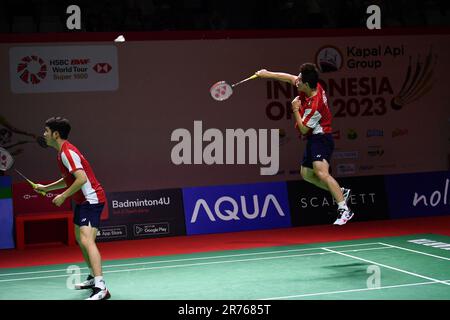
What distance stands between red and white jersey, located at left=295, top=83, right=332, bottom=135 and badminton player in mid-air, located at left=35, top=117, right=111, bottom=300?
2775mm

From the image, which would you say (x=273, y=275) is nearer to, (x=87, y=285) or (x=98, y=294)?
(x=87, y=285)

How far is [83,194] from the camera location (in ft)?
21.8

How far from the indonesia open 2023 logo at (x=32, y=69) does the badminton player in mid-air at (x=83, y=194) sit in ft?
15.4

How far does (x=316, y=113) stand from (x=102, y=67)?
4332mm

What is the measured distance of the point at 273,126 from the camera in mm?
12125

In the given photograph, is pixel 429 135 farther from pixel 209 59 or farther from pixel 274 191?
pixel 209 59

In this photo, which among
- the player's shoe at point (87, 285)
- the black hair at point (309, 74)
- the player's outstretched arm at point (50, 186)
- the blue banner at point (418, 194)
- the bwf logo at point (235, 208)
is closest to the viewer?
the player's outstretched arm at point (50, 186)

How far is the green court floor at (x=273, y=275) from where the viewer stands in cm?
689

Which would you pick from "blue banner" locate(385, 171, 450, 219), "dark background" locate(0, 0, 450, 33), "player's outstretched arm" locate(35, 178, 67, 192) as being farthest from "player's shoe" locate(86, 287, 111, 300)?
"blue banner" locate(385, 171, 450, 219)

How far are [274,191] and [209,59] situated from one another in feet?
7.84

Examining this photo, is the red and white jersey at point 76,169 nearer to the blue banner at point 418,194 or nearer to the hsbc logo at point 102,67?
the hsbc logo at point 102,67

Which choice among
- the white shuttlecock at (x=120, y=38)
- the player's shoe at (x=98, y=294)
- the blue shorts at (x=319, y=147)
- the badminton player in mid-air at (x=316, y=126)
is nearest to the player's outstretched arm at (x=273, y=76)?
the badminton player in mid-air at (x=316, y=126)

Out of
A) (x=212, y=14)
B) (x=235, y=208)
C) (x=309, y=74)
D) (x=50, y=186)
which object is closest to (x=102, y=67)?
(x=212, y=14)

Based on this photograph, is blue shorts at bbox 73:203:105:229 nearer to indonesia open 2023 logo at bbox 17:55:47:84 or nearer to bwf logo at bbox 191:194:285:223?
bwf logo at bbox 191:194:285:223
